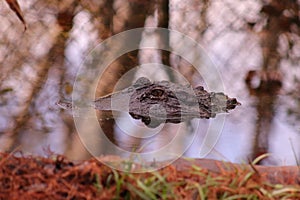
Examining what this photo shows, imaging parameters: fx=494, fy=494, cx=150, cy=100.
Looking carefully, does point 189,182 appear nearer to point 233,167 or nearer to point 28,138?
point 233,167

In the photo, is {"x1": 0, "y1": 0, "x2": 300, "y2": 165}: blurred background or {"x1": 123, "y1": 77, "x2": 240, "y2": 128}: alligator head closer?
{"x1": 0, "y1": 0, "x2": 300, "y2": 165}: blurred background

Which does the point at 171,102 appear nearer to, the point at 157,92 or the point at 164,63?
the point at 157,92

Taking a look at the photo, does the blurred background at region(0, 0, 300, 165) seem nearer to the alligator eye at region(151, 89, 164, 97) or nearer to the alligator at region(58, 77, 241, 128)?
the alligator at region(58, 77, 241, 128)

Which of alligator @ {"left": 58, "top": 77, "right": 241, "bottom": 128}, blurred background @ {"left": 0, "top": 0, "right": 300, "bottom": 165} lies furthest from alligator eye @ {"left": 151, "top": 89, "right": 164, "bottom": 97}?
blurred background @ {"left": 0, "top": 0, "right": 300, "bottom": 165}

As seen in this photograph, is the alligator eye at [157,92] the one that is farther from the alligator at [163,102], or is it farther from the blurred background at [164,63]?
the blurred background at [164,63]

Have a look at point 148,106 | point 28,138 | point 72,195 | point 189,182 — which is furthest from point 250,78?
point 72,195

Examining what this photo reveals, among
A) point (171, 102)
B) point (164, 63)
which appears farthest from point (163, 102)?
point (164, 63)
